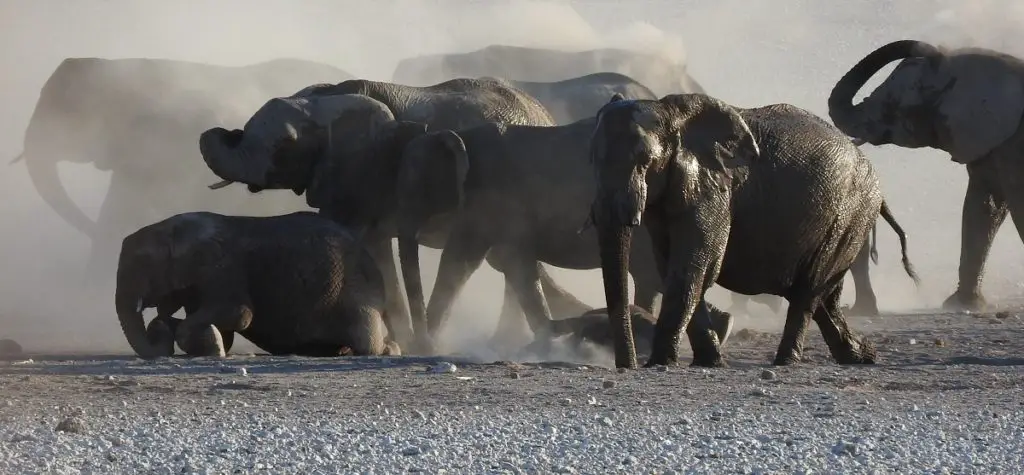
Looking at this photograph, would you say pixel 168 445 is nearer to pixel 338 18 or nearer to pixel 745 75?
pixel 338 18

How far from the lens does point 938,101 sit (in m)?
20.9

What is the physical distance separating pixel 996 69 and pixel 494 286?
15.5 ft

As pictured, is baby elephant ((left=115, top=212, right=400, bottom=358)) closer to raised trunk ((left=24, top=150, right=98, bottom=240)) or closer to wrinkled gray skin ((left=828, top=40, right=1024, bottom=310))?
wrinkled gray skin ((left=828, top=40, right=1024, bottom=310))

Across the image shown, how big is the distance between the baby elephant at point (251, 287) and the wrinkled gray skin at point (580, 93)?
317 inches

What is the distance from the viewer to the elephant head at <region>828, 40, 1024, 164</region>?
20.5 meters

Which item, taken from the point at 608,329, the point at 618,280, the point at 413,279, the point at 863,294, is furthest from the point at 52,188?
the point at 618,280

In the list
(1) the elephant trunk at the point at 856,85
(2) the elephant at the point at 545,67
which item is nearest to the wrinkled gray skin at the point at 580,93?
(1) the elephant trunk at the point at 856,85

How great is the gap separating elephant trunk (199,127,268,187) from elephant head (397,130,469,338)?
4.73 ft

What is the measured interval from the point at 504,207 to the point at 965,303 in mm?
5784

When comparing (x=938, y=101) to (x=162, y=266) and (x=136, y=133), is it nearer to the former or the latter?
(x=162, y=266)

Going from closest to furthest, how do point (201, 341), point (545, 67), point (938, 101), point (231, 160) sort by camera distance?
point (201, 341) < point (231, 160) < point (938, 101) < point (545, 67)

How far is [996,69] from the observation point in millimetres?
20719

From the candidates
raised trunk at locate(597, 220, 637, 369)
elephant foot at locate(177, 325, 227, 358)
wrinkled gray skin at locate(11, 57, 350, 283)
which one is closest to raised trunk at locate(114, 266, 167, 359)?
elephant foot at locate(177, 325, 227, 358)

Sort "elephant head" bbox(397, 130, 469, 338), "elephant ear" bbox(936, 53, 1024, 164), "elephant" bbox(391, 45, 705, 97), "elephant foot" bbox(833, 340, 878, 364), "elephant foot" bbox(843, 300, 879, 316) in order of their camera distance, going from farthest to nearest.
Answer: "elephant" bbox(391, 45, 705, 97), "elephant foot" bbox(843, 300, 879, 316), "elephant ear" bbox(936, 53, 1024, 164), "elephant head" bbox(397, 130, 469, 338), "elephant foot" bbox(833, 340, 878, 364)
